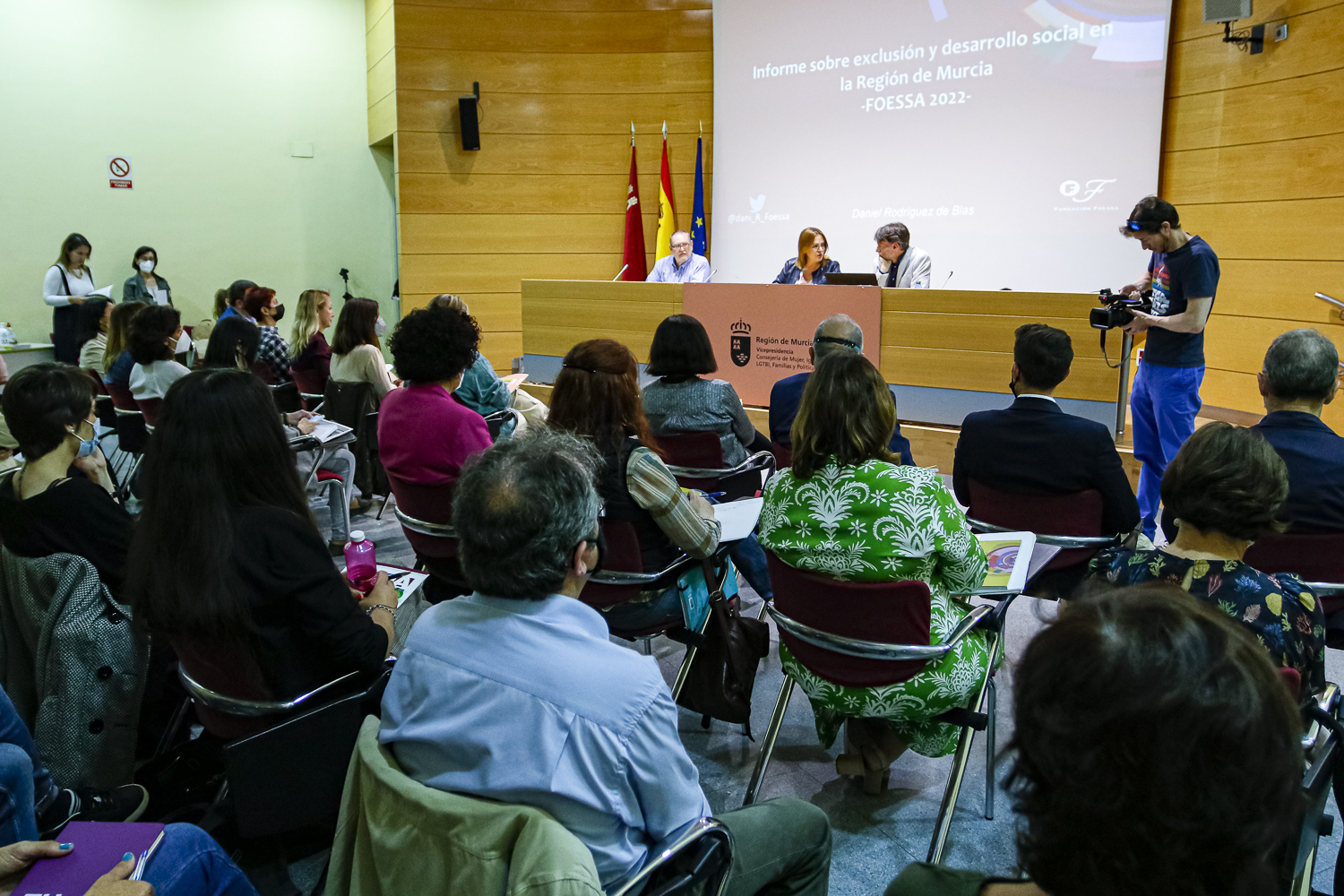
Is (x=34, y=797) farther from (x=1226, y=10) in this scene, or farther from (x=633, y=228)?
(x=633, y=228)

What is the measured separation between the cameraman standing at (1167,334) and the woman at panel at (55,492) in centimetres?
395

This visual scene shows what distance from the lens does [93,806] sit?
1957 millimetres

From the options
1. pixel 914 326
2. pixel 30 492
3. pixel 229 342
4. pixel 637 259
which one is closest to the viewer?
pixel 30 492

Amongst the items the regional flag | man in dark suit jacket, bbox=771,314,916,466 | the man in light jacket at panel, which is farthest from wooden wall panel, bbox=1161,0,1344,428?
the regional flag

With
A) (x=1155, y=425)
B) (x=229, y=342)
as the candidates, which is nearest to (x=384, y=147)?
(x=229, y=342)

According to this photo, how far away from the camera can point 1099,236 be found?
20.6 feet

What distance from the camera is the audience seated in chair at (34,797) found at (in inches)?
59.8

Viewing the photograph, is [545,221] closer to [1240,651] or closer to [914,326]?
[914,326]

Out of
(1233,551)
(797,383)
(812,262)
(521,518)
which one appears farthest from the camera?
(812,262)

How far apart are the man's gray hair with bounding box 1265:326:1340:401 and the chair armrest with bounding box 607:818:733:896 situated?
7.00ft

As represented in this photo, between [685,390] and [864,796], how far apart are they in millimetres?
1609

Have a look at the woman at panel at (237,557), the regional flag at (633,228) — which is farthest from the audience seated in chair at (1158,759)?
the regional flag at (633,228)

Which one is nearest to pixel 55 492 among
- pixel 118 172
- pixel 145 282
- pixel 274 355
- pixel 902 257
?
pixel 274 355

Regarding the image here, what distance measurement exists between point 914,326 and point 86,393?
4.10 meters
